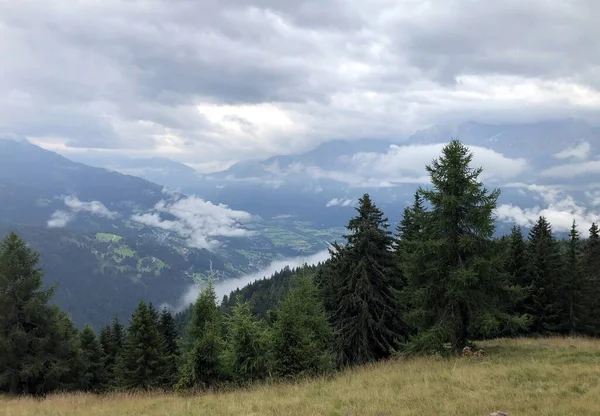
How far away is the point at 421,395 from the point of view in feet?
31.8

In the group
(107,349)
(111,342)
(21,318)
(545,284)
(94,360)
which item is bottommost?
(107,349)

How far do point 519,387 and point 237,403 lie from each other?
7.26m

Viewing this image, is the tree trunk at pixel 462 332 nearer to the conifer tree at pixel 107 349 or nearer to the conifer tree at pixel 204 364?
the conifer tree at pixel 204 364

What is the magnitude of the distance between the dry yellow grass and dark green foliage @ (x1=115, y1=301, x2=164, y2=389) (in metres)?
23.2

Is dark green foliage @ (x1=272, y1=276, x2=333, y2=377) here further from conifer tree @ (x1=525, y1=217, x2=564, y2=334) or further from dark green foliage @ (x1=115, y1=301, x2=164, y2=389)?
conifer tree @ (x1=525, y1=217, x2=564, y2=334)

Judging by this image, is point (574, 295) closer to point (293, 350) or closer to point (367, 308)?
point (367, 308)

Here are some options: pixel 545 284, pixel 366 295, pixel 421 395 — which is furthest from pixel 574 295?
pixel 421 395

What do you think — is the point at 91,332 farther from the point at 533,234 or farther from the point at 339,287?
the point at 533,234

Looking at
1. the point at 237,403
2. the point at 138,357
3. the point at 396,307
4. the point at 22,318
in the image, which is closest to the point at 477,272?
the point at 237,403

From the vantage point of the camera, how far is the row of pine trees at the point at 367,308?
16594mm

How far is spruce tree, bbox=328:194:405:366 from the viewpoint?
27406 millimetres

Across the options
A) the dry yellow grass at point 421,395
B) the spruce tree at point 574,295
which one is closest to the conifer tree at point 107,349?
the dry yellow grass at point 421,395

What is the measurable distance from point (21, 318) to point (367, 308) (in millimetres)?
22709

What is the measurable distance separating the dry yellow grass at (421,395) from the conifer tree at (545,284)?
2983 cm
